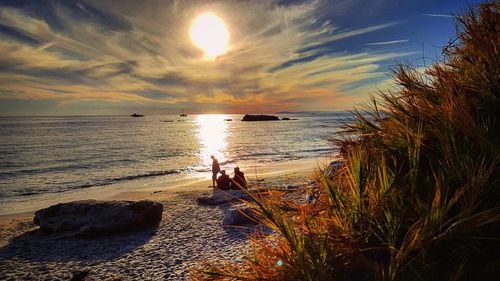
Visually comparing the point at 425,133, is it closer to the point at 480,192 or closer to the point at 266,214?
the point at 480,192

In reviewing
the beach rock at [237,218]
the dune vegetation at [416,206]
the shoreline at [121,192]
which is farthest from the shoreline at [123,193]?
the dune vegetation at [416,206]

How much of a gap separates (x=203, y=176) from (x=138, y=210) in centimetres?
1344

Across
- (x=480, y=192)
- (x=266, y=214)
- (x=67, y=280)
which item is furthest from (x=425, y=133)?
(x=67, y=280)

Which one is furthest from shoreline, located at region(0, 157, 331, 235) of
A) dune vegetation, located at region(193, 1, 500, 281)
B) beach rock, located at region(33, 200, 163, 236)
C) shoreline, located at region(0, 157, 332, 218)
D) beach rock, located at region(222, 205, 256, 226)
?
dune vegetation, located at region(193, 1, 500, 281)

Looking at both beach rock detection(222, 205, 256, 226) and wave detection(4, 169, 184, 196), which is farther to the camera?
wave detection(4, 169, 184, 196)

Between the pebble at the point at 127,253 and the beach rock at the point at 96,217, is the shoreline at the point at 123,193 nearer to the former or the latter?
the beach rock at the point at 96,217

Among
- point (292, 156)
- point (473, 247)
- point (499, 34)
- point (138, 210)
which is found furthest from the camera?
point (292, 156)

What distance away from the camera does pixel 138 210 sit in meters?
11.2

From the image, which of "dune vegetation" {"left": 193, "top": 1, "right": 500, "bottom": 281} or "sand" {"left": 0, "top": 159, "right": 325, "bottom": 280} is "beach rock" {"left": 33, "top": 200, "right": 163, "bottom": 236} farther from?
"dune vegetation" {"left": 193, "top": 1, "right": 500, "bottom": 281}

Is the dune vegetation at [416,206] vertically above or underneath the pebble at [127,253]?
above

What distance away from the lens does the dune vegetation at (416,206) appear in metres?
2.20

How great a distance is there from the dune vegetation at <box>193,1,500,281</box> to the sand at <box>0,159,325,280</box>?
10.8 ft

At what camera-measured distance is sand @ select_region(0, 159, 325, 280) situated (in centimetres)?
764

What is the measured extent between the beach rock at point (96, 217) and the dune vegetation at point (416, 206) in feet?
28.6
